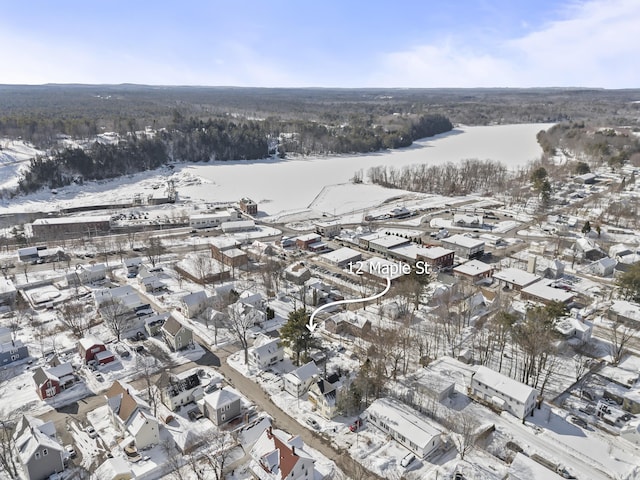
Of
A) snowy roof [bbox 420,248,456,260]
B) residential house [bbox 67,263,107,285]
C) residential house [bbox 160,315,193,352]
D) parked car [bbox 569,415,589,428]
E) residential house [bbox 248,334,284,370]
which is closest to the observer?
parked car [bbox 569,415,589,428]

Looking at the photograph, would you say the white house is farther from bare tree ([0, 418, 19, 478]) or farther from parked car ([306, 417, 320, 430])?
bare tree ([0, 418, 19, 478])

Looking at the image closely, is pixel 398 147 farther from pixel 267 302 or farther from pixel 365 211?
pixel 267 302

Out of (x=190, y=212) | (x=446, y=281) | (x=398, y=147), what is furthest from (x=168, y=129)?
(x=446, y=281)

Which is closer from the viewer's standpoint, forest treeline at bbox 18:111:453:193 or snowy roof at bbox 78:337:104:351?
snowy roof at bbox 78:337:104:351

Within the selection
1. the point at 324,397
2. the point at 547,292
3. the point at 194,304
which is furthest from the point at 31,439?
the point at 547,292

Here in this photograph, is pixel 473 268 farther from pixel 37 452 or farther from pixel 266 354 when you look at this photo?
pixel 37 452

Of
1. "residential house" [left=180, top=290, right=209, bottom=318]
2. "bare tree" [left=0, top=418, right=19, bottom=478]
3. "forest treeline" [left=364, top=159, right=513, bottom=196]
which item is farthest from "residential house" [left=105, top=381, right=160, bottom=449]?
"forest treeline" [left=364, top=159, right=513, bottom=196]
